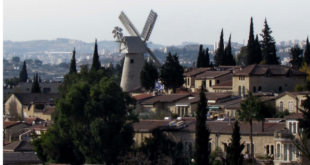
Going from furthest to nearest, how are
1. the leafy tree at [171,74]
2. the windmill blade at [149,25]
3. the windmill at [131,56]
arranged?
1. the windmill blade at [149,25]
2. the windmill at [131,56]
3. the leafy tree at [171,74]

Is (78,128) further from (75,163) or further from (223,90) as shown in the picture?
(223,90)

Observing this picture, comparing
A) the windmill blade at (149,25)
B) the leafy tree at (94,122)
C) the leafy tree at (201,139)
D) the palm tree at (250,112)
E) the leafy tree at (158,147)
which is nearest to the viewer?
the leafy tree at (201,139)

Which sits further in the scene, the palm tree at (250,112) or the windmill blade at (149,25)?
the windmill blade at (149,25)

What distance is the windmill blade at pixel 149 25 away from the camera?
7775 cm

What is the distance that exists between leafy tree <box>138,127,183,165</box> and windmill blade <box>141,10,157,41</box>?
1323 inches

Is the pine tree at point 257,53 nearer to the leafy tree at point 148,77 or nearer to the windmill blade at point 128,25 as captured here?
the leafy tree at point 148,77

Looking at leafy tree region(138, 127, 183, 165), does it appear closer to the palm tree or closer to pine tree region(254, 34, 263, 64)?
the palm tree

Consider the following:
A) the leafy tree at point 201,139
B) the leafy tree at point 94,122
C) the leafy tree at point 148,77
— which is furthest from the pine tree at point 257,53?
the leafy tree at point 201,139

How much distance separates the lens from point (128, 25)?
8000 cm

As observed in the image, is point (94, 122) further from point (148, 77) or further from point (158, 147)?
point (148, 77)

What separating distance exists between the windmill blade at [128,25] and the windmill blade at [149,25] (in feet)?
2.66

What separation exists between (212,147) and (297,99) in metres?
8.99

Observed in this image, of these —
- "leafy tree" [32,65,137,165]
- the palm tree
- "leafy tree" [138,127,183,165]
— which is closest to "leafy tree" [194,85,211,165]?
the palm tree

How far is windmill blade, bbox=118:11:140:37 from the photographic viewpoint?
78625mm
